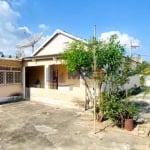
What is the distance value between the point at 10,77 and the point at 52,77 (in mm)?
4028

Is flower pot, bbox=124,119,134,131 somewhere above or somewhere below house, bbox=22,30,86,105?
below

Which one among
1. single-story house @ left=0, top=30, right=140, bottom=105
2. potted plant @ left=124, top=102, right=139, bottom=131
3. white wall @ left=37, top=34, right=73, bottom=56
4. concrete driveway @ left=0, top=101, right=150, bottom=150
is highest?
white wall @ left=37, top=34, right=73, bottom=56

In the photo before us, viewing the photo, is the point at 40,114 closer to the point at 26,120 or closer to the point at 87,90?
the point at 26,120

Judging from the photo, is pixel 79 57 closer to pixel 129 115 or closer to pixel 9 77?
pixel 129 115

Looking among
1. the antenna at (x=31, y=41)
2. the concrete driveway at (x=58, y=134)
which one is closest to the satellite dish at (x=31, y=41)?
the antenna at (x=31, y=41)

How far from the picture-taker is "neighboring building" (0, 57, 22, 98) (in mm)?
19312

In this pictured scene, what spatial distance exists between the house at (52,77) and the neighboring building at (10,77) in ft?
1.72

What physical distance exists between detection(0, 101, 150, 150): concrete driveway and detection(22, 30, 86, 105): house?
222 cm

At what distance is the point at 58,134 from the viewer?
10531 mm

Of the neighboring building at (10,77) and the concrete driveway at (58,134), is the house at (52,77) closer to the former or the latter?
the neighboring building at (10,77)

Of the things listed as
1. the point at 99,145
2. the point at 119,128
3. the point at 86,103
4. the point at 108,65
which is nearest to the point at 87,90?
the point at 86,103

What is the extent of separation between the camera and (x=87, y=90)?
16.1 m

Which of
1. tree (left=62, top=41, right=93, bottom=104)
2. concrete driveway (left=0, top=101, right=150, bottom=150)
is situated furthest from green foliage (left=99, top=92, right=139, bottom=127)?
tree (left=62, top=41, right=93, bottom=104)

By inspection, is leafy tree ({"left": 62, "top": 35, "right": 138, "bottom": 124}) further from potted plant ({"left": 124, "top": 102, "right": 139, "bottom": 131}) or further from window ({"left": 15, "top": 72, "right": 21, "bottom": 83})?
window ({"left": 15, "top": 72, "right": 21, "bottom": 83})
